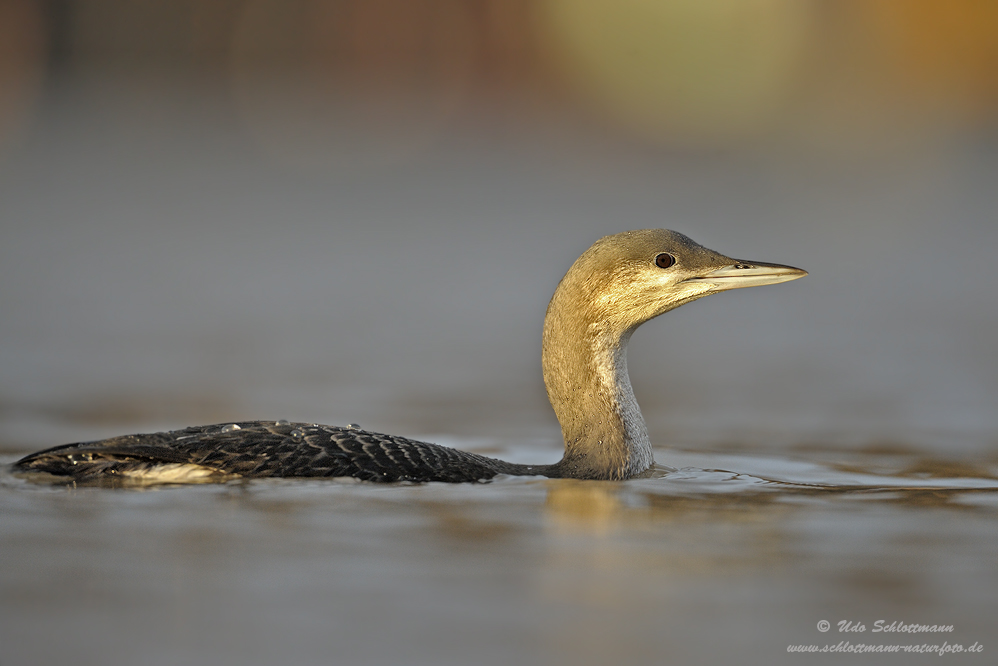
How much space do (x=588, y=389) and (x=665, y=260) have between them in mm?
571

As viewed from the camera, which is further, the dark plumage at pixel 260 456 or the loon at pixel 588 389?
the loon at pixel 588 389

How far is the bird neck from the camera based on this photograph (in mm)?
4027

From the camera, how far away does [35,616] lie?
2.39 meters

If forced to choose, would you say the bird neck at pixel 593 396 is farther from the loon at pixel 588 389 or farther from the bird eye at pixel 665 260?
the bird eye at pixel 665 260

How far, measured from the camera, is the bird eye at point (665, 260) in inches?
161

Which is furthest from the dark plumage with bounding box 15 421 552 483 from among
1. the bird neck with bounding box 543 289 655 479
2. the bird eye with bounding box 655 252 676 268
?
the bird eye with bounding box 655 252 676 268

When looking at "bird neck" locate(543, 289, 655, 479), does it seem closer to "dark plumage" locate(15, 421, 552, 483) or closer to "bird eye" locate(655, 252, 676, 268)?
"bird eye" locate(655, 252, 676, 268)

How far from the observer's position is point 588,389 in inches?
162

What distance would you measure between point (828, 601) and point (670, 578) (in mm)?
384
